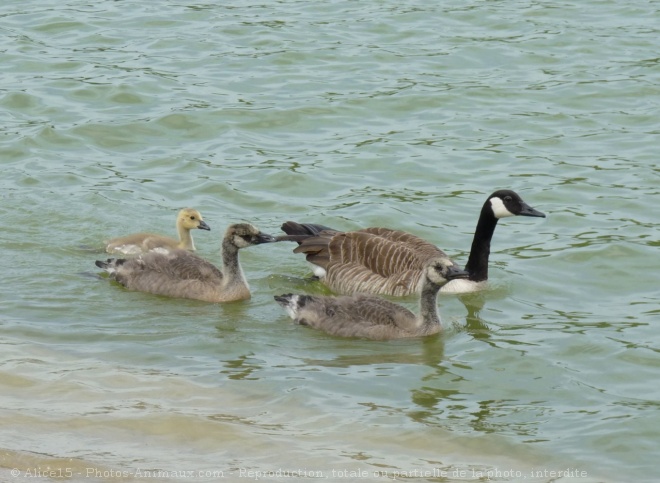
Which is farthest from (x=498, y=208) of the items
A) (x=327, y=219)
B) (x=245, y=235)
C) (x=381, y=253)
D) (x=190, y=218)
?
(x=190, y=218)

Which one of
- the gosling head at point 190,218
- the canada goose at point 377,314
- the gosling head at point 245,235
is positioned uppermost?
the gosling head at point 245,235

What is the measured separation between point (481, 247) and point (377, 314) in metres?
2.24

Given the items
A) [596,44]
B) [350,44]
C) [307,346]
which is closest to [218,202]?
[307,346]

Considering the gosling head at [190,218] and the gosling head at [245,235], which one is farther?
the gosling head at [190,218]

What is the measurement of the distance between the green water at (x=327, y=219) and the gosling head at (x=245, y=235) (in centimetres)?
64

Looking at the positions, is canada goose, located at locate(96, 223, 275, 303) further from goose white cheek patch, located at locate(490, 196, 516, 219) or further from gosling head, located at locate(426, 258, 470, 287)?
goose white cheek patch, located at locate(490, 196, 516, 219)

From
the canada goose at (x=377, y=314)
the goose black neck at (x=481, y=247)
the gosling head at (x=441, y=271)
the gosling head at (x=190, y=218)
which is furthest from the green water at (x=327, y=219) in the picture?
the gosling head at (x=190, y=218)

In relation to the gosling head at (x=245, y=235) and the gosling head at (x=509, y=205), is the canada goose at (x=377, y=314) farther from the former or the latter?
the gosling head at (x=509, y=205)

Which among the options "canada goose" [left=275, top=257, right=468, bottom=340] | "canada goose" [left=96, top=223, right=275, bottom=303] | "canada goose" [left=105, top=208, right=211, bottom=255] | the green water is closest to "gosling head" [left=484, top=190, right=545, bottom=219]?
the green water

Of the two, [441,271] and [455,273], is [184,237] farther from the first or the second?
[455,273]

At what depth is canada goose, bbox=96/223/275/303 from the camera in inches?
489

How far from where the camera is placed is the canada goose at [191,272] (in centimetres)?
1241

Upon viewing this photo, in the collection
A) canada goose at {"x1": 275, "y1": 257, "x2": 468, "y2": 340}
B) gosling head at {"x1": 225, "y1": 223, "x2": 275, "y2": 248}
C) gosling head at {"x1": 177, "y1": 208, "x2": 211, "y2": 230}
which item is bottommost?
canada goose at {"x1": 275, "y1": 257, "x2": 468, "y2": 340}

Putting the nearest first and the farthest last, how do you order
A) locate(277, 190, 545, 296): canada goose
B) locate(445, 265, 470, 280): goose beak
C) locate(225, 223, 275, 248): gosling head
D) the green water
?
the green water → locate(445, 265, 470, 280): goose beak → locate(225, 223, 275, 248): gosling head → locate(277, 190, 545, 296): canada goose
